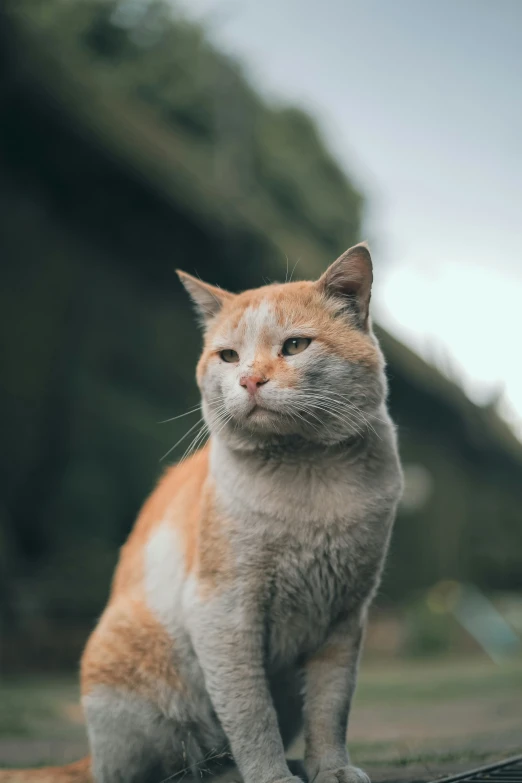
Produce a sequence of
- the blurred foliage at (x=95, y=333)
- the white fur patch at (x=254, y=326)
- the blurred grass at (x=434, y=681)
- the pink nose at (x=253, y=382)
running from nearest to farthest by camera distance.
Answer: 1. the pink nose at (x=253, y=382)
2. the white fur patch at (x=254, y=326)
3. the blurred grass at (x=434, y=681)
4. the blurred foliage at (x=95, y=333)

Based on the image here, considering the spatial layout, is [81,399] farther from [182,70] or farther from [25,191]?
[182,70]

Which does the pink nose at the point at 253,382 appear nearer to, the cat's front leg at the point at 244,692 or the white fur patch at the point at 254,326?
the white fur patch at the point at 254,326

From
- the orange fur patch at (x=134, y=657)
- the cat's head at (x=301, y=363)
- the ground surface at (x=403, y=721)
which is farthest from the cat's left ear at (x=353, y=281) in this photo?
the ground surface at (x=403, y=721)

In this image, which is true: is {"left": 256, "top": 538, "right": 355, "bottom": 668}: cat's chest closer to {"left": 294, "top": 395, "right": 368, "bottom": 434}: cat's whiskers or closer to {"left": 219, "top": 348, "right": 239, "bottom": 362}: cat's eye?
{"left": 294, "top": 395, "right": 368, "bottom": 434}: cat's whiskers

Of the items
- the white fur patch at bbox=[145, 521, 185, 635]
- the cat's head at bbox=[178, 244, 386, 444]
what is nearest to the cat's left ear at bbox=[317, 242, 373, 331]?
the cat's head at bbox=[178, 244, 386, 444]

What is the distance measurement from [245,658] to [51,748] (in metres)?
1.98

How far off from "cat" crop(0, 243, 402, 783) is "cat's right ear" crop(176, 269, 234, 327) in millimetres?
55

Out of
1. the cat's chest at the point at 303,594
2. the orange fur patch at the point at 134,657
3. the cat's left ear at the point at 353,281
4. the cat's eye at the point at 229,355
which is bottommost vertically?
the orange fur patch at the point at 134,657

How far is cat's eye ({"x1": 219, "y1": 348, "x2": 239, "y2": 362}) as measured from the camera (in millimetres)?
2238

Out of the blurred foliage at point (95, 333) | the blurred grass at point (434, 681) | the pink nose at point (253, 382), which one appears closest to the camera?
the pink nose at point (253, 382)

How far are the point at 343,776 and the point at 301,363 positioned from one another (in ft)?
3.36

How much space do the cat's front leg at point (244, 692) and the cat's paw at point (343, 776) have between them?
0.28ft

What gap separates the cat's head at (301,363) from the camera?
2064 millimetres

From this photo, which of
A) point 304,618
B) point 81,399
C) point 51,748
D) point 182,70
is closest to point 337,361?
point 304,618
